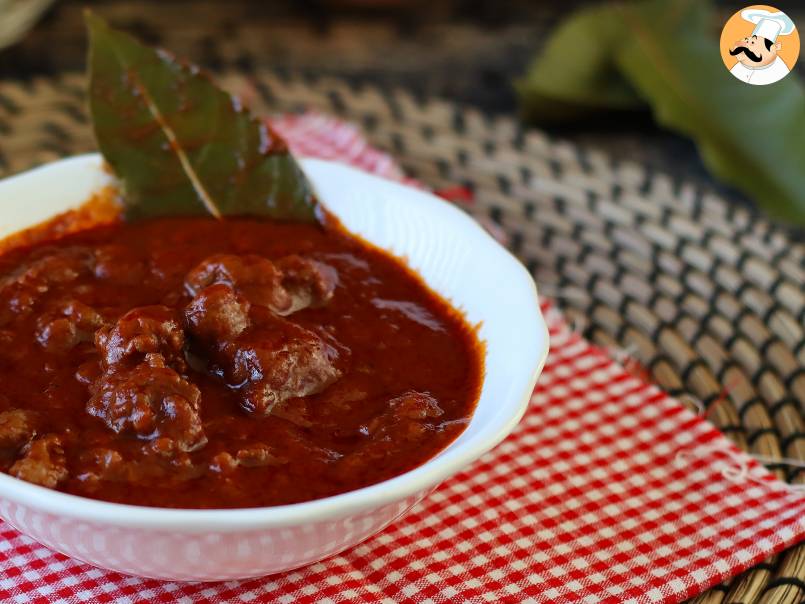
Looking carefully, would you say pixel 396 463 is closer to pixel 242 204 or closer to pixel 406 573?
pixel 406 573

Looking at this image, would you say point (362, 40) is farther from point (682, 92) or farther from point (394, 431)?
point (394, 431)

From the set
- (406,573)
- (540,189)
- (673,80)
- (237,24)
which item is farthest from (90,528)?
(237,24)

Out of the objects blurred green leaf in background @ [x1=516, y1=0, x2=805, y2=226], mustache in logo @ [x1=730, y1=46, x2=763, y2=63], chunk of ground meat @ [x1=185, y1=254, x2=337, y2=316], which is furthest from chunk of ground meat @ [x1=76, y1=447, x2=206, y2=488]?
blurred green leaf in background @ [x1=516, y1=0, x2=805, y2=226]

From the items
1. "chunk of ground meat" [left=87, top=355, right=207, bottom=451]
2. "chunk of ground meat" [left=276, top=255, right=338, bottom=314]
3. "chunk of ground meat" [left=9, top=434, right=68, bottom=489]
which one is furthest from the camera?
"chunk of ground meat" [left=276, top=255, right=338, bottom=314]

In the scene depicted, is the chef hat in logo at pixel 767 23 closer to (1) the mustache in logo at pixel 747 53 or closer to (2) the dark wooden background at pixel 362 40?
(1) the mustache in logo at pixel 747 53

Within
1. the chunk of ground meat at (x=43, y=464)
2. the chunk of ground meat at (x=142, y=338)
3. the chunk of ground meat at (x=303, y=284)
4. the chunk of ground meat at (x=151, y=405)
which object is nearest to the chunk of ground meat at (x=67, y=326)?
the chunk of ground meat at (x=142, y=338)

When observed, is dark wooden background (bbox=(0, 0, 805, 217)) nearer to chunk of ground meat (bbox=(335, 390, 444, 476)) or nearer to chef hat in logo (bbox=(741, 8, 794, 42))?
chef hat in logo (bbox=(741, 8, 794, 42))

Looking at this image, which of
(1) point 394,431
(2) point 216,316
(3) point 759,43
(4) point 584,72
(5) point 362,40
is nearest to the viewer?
(1) point 394,431

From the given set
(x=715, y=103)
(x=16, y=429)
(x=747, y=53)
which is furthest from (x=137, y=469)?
(x=715, y=103)
